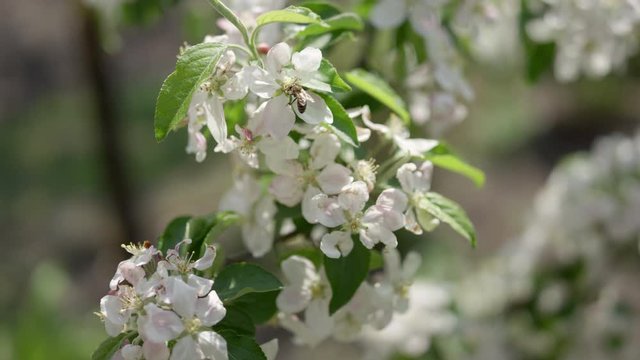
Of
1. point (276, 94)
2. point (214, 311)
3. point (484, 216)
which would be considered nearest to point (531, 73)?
point (276, 94)

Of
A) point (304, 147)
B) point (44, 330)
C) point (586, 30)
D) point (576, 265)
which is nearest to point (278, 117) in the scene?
point (304, 147)

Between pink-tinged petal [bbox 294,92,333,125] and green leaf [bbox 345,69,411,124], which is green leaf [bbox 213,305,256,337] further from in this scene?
green leaf [bbox 345,69,411,124]

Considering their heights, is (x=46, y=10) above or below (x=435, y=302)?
below

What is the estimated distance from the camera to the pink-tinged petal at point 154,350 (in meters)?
0.96

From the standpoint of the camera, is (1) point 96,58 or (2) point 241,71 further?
(1) point 96,58

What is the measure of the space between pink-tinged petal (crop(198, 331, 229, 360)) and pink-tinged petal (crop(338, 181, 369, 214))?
209mm

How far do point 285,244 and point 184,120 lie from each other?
1.01 feet

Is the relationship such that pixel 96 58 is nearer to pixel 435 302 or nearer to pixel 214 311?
pixel 435 302

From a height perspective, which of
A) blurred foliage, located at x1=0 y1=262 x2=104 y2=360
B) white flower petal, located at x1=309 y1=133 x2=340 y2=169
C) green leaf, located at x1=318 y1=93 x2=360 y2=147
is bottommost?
blurred foliage, located at x1=0 y1=262 x2=104 y2=360

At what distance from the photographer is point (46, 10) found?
6.02 meters

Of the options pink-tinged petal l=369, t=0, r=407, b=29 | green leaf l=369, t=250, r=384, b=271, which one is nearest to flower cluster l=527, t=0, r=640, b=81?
pink-tinged petal l=369, t=0, r=407, b=29

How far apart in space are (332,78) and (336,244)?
0.19 meters

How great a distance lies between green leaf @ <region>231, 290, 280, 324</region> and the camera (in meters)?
1.14

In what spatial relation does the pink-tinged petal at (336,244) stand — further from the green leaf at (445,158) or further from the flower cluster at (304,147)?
the green leaf at (445,158)
